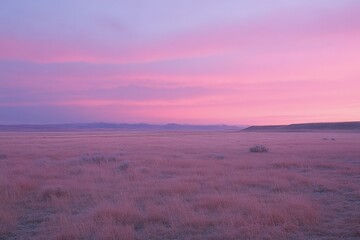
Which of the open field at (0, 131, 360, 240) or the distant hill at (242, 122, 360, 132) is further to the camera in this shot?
the distant hill at (242, 122, 360, 132)

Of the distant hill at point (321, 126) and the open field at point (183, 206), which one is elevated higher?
the distant hill at point (321, 126)

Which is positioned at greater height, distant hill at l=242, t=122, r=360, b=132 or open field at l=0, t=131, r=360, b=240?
distant hill at l=242, t=122, r=360, b=132

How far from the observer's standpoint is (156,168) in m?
22.1

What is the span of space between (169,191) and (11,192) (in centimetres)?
591

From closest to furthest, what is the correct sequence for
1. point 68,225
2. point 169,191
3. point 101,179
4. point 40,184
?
point 68,225 < point 169,191 < point 40,184 < point 101,179

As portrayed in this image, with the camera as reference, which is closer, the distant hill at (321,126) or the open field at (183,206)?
the open field at (183,206)

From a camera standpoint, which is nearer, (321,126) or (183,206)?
(183,206)

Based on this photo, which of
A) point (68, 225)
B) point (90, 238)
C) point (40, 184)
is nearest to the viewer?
point (90, 238)

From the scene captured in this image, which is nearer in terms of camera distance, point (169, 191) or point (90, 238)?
point (90, 238)

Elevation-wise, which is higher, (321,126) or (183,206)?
(321,126)

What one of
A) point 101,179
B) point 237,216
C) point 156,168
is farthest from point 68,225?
point 156,168

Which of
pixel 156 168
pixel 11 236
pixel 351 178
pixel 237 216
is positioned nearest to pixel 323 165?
pixel 351 178

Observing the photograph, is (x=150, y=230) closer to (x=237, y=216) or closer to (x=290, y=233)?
(x=237, y=216)

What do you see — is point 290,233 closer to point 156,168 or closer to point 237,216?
point 237,216
